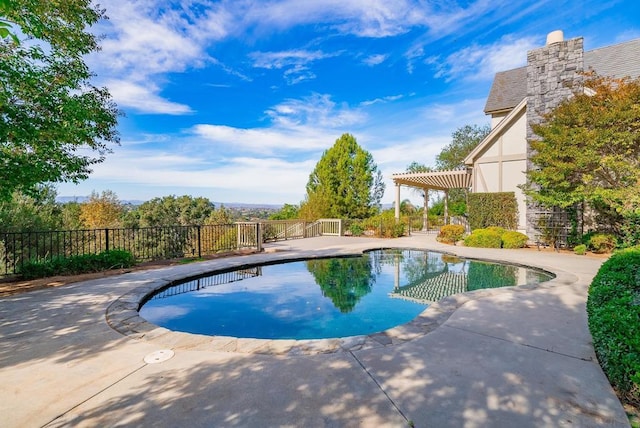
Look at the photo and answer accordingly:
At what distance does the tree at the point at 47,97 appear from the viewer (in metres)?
5.08

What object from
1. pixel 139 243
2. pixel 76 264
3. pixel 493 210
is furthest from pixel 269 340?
pixel 493 210

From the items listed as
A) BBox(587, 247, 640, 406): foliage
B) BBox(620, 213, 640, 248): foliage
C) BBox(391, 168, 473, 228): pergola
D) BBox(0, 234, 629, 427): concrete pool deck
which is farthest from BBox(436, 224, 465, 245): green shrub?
BBox(587, 247, 640, 406): foliage

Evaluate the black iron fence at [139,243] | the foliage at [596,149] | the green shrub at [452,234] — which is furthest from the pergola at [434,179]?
the black iron fence at [139,243]

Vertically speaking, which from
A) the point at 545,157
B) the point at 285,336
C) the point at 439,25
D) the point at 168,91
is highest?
the point at 439,25

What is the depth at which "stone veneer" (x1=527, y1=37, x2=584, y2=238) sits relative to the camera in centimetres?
1117

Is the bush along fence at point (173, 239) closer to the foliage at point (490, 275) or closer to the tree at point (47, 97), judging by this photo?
the tree at point (47, 97)

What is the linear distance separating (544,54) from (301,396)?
597 inches

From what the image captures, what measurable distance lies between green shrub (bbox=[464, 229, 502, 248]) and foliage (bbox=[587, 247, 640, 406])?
897cm

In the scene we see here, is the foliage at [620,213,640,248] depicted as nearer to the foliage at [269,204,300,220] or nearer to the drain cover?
the drain cover

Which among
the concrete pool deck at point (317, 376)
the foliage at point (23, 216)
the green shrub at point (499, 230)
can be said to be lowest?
the concrete pool deck at point (317, 376)

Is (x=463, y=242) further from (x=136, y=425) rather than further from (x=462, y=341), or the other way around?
(x=136, y=425)

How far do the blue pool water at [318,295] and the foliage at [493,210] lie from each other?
4.59 meters

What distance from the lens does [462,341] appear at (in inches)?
132

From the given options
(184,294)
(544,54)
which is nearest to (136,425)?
(184,294)
